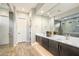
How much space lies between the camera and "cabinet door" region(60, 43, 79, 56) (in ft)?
4.05

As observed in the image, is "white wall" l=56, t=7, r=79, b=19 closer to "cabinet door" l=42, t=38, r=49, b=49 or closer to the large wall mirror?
the large wall mirror

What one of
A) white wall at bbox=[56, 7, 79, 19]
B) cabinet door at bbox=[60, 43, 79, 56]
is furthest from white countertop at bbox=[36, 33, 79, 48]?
white wall at bbox=[56, 7, 79, 19]

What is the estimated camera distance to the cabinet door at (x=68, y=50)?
124 cm

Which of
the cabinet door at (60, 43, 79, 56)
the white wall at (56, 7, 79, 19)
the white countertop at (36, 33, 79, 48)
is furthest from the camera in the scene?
the white wall at (56, 7, 79, 19)

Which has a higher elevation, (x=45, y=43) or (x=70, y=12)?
(x=70, y=12)

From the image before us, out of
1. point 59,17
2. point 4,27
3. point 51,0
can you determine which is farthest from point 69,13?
point 4,27

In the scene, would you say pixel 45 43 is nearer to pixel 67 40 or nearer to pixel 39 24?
pixel 39 24

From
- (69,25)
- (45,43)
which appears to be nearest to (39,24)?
(45,43)

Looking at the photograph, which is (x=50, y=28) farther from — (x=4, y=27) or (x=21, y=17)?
(x=4, y=27)

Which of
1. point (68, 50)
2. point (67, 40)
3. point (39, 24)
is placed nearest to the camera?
point (68, 50)

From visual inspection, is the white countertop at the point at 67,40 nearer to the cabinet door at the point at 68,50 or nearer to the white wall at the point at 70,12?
the cabinet door at the point at 68,50

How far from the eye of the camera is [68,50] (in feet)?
4.53

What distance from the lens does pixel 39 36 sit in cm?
231

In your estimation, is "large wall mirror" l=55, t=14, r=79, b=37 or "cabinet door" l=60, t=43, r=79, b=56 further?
"large wall mirror" l=55, t=14, r=79, b=37
